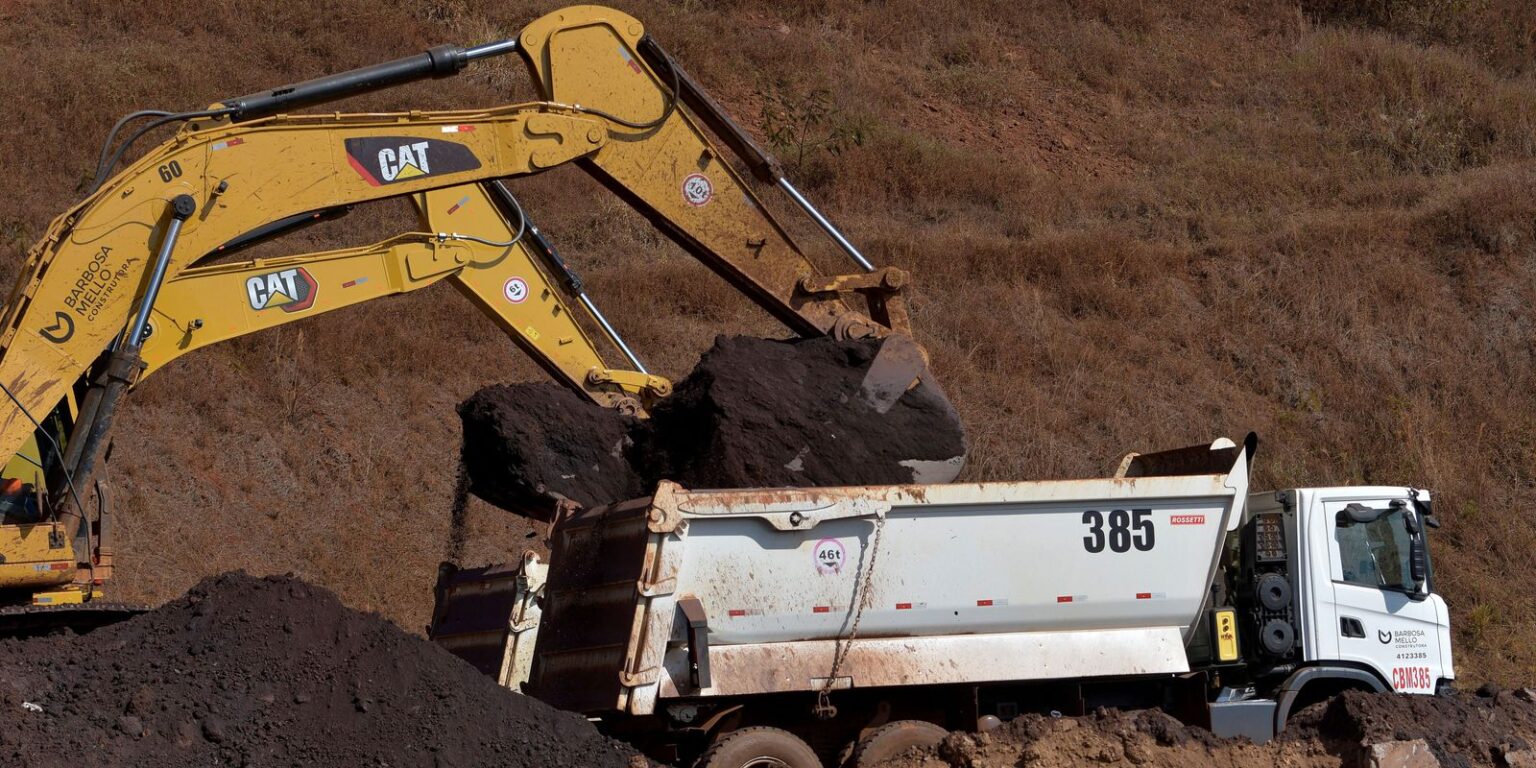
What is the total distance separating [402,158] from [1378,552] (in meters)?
6.67

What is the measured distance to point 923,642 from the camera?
858cm

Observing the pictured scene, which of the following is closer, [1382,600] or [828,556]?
[828,556]

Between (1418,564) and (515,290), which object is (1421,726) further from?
(515,290)

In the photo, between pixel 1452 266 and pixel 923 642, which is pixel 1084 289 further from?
pixel 923 642

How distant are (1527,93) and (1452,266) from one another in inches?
290

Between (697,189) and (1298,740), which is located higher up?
(697,189)

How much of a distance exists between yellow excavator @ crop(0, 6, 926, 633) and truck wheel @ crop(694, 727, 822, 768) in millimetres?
2838

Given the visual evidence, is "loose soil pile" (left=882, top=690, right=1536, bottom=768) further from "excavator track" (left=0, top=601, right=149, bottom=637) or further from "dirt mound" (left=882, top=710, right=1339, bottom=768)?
"excavator track" (left=0, top=601, right=149, bottom=637)

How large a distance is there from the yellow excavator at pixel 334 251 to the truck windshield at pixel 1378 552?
9.77ft

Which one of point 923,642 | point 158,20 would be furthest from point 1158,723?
point 158,20

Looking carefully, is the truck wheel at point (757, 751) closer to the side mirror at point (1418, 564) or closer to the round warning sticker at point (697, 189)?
the round warning sticker at point (697, 189)

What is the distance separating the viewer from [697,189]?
10.2 m

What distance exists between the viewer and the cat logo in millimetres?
8953

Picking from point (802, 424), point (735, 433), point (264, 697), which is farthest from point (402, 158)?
point (264, 697)
